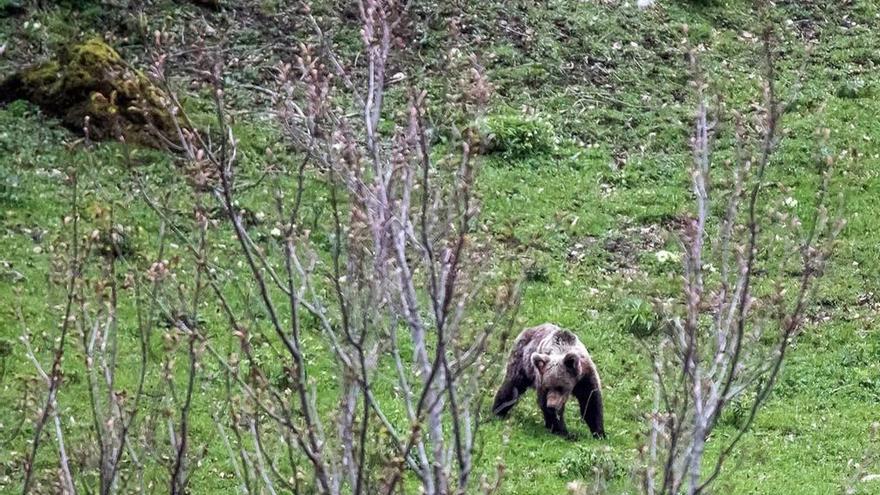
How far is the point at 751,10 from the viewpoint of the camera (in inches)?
821

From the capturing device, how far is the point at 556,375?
10.0m

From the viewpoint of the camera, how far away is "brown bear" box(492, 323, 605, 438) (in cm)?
1002

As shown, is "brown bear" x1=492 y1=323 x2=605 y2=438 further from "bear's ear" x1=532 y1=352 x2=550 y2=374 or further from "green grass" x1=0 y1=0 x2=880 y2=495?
"green grass" x1=0 y1=0 x2=880 y2=495

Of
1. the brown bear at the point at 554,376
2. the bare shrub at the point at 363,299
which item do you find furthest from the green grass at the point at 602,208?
the bare shrub at the point at 363,299

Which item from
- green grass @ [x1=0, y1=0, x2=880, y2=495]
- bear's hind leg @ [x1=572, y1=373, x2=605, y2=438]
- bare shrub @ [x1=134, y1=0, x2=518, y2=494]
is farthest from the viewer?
bear's hind leg @ [x1=572, y1=373, x2=605, y2=438]

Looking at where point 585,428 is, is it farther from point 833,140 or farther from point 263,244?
point 833,140

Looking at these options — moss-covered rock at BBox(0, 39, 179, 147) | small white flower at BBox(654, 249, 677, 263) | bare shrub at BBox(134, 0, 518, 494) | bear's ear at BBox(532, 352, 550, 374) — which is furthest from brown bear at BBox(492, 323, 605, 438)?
moss-covered rock at BBox(0, 39, 179, 147)

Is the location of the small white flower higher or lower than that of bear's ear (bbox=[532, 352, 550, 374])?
lower

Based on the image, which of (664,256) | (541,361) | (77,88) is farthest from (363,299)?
(77,88)

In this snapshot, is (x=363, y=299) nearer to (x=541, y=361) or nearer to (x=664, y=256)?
(x=541, y=361)

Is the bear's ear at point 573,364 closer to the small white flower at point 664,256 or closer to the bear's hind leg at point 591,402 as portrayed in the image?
the bear's hind leg at point 591,402

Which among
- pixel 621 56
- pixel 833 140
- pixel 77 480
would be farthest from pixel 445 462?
pixel 621 56

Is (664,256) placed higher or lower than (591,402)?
higher

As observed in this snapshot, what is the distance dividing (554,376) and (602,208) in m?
5.82
